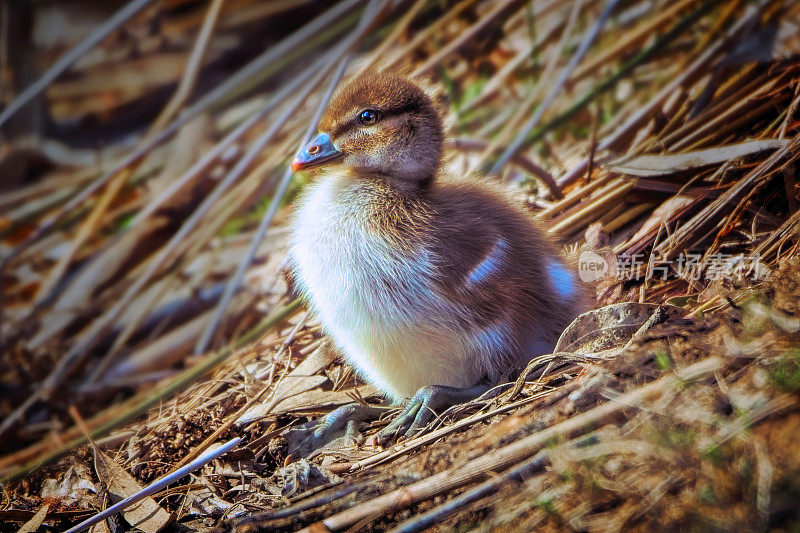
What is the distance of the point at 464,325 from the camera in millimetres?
1633

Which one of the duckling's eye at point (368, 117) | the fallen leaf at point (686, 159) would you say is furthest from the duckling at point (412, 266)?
the fallen leaf at point (686, 159)

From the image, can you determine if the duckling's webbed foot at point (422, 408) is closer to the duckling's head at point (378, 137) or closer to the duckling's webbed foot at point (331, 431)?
the duckling's webbed foot at point (331, 431)

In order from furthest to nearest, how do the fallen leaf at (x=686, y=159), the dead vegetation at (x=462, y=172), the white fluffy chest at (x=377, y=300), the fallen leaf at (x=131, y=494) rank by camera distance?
the fallen leaf at (x=686, y=159) < the white fluffy chest at (x=377, y=300) < the fallen leaf at (x=131, y=494) < the dead vegetation at (x=462, y=172)

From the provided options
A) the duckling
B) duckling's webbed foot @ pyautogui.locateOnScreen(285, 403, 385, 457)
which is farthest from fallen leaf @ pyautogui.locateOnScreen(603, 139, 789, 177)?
duckling's webbed foot @ pyautogui.locateOnScreen(285, 403, 385, 457)

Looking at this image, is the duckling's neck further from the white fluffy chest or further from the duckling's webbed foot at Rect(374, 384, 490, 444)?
the duckling's webbed foot at Rect(374, 384, 490, 444)

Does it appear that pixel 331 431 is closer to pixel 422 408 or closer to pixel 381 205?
pixel 422 408

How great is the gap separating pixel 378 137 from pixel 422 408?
0.61 metres

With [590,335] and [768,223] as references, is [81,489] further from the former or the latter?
[768,223]

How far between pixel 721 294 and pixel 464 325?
0.53m

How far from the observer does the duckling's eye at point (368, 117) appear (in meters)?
1.70

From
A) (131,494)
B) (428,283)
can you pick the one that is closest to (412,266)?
(428,283)

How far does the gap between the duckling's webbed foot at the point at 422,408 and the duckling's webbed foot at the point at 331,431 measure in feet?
0.31

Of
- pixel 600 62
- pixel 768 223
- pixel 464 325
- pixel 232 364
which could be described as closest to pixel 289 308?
pixel 232 364

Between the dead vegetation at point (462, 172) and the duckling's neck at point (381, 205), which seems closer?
the dead vegetation at point (462, 172)
